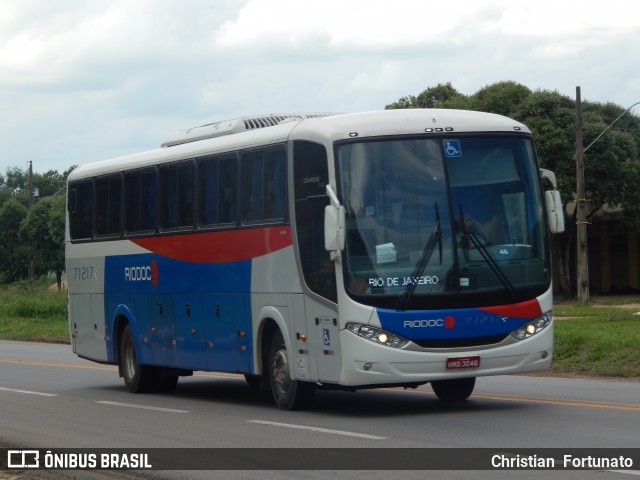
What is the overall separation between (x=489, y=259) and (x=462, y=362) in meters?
1.13

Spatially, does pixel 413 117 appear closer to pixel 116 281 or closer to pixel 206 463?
pixel 206 463

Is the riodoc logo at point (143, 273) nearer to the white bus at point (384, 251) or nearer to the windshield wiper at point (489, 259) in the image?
the white bus at point (384, 251)

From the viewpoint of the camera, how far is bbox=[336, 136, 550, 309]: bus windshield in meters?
13.9

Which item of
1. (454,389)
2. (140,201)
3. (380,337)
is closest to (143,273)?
(140,201)

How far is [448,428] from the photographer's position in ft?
42.4

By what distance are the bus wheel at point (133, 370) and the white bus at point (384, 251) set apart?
10.7 feet

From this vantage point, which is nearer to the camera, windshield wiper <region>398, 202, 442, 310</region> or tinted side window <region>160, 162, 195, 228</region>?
windshield wiper <region>398, 202, 442, 310</region>

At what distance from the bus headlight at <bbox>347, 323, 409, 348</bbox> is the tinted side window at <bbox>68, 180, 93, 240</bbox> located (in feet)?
27.7

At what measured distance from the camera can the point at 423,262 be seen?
45.5 feet

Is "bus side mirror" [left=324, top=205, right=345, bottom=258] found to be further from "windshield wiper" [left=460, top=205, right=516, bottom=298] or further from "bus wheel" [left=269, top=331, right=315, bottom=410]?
"bus wheel" [left=269, top=331, right=315, bottom=410]

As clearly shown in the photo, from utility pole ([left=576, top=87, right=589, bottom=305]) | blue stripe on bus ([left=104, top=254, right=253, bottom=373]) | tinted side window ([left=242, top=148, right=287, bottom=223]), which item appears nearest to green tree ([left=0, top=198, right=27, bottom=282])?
utility pole ([left=576, top=87, right=589, bottom=305])

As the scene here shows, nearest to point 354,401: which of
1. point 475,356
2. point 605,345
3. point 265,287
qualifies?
point 265,287

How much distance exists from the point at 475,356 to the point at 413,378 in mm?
707

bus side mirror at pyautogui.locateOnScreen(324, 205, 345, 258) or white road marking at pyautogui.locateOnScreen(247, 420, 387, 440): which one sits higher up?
bus side mirror at pyautogui.locateOnScreen(324, 205, 345, 258)
